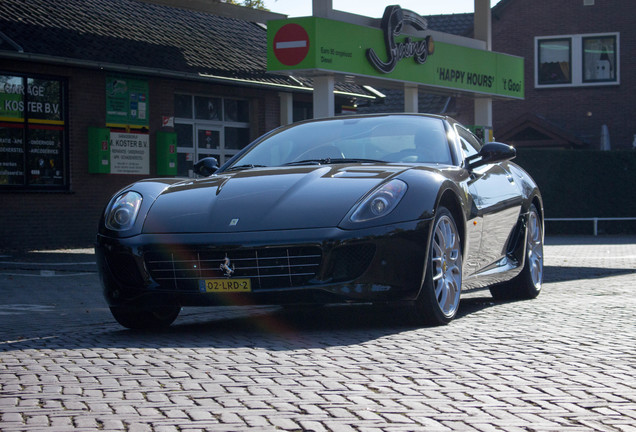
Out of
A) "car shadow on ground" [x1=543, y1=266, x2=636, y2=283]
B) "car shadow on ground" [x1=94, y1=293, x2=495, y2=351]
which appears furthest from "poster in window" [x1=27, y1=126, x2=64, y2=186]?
"car shadow on ground" [x1=94, y1=293, x2=495, y2=351]

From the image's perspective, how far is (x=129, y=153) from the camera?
21.0 metres

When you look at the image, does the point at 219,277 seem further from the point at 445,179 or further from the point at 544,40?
the point at 544,40

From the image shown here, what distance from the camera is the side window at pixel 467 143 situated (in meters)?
8.27

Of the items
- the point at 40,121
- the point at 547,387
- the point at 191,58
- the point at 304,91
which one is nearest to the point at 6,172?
the point at 40,121

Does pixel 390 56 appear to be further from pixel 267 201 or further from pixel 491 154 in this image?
pixel 267 201

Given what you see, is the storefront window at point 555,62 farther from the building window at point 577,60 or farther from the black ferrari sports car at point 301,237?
the black ferrari sports car at point 301,237

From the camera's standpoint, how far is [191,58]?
861 inches

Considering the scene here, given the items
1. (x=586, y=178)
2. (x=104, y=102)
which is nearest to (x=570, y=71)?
(x=586, y=178)

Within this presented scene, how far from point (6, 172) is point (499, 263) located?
12.2m

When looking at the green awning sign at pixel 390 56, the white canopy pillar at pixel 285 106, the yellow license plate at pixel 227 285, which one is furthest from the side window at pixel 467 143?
the white canopy pillar at pixel 285 106

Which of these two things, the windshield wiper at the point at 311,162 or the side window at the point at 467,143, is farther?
the side window at the point at 467,143

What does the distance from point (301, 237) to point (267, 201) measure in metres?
0.43

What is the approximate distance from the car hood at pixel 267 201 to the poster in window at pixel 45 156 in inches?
491

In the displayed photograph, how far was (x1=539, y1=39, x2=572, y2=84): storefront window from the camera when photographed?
1426 inches
